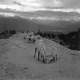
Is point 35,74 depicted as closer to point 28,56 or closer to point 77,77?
point 77,77

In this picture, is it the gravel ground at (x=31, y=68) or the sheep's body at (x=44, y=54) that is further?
the sheep's body at (x=44, y=54)

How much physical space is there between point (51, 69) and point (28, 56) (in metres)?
3.03

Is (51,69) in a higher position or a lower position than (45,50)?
lower

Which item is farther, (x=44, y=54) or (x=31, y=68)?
(x=44, y=54)

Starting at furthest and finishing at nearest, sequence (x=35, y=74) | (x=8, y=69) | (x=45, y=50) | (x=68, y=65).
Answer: (x=45, y=50)
(x=68, y=65)
(x=8, y=69)
(x=35, y=74)

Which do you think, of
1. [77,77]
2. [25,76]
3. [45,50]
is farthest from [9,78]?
[45,50]

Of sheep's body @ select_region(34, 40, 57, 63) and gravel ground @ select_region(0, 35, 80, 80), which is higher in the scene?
sheep's body @ select_region(34, 40, 57, 63)

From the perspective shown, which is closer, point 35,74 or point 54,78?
point 54,78

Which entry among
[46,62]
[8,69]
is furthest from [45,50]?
[8,69]

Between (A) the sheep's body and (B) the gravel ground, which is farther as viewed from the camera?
(A) the sheep's body

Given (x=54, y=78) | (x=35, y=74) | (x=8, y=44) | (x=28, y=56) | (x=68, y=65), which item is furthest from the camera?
(x=8, y=44)

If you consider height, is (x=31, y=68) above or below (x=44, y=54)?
below

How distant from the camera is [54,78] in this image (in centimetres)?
789

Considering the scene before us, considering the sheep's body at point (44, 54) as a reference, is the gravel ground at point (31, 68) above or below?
below
